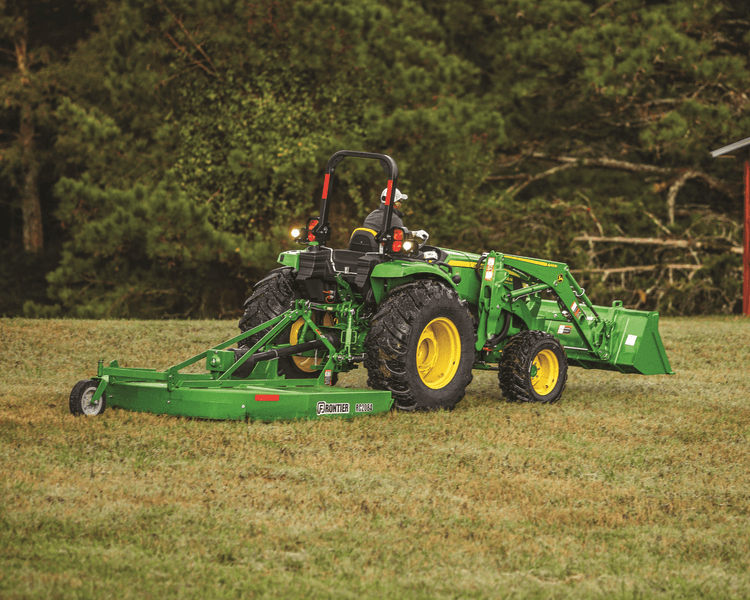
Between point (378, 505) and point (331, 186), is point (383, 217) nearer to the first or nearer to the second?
point (331, 186)

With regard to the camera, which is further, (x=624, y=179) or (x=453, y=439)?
(x=624, y=179)

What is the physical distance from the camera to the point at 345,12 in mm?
18719

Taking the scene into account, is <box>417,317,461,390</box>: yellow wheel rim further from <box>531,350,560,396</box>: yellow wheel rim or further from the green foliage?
the green foliage

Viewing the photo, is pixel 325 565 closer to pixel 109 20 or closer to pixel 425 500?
pixel 425 500

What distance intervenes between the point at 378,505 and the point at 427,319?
2792 mm

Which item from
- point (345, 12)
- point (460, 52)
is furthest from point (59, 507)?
point (460, 52)

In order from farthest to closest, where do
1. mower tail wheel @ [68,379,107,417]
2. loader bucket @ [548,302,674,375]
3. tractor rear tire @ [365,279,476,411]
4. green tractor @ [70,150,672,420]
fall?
loader bucket @ [548,302,674,375], tractor rear tire @ [365,279,476,411], green tractor @ [70,150,672,420], mower tail wheel @ [68,379,107,417]

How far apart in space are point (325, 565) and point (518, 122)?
2169cm

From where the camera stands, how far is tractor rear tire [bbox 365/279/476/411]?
7355mm

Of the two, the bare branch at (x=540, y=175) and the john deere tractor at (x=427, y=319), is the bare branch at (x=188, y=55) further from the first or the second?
the john deere tractor at (x=427, y=319)

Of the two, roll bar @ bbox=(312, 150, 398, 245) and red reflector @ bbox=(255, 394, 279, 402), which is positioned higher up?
roll bar @ bbox=(312, 150, 398, 245)

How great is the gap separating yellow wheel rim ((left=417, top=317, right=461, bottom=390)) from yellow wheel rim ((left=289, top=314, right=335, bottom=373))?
0.89 meters

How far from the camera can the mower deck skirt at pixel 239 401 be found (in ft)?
21.6

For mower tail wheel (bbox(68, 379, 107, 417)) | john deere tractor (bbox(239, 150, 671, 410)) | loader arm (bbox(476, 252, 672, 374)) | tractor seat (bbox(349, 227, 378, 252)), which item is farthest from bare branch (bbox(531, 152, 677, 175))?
mower tail wheel (bbox(68, 379, 107, 417))
